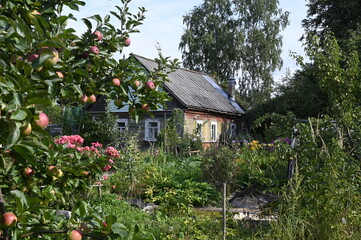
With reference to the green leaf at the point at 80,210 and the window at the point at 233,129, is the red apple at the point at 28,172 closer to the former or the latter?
the green leaf at the point at 80,210

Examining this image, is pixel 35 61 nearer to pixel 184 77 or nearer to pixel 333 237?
pixel 333 237

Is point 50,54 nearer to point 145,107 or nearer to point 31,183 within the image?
point 31,183

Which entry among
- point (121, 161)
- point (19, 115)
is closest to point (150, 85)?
point (19, 115)

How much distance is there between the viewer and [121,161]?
22.4 feet

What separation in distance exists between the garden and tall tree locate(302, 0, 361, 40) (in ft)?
42.2

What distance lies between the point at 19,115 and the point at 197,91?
1839 centimetres

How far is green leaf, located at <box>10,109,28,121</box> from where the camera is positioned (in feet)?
3.27

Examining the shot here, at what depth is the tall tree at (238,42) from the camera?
2658 cm

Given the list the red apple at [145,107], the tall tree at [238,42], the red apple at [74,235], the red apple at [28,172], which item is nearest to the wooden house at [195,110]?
the tall tree at [238,42]

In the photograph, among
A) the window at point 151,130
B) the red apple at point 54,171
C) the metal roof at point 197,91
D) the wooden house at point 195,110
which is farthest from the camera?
the metal roof at point 197,91

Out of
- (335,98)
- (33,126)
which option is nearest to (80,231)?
(33,126)

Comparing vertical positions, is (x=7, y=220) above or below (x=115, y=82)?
below

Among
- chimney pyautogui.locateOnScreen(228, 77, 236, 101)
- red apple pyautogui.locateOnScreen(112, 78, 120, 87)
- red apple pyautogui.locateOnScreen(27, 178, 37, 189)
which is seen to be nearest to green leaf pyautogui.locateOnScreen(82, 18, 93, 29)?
red apple pyautogui.locateOnScreen(112, 78, 120, 87)

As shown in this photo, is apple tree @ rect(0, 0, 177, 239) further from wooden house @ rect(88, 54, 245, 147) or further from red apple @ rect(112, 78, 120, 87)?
wooden house @ rect(88, 54, 245, 147)
